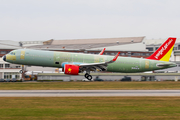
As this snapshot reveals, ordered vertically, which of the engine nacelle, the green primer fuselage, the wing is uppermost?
the green primer fuselage

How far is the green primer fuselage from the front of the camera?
148 feet

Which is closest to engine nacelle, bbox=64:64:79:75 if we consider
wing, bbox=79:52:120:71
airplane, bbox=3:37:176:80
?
airplane, bbox=3:37:176:80

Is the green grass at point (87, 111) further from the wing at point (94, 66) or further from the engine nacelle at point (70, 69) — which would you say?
the wing at point (94, 66)

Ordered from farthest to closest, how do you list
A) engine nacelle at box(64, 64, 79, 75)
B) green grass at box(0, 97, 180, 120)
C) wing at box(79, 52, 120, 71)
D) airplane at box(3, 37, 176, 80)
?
1. wing at box(79, 52, 120, 71)
2. airplane at box(3, 37, 176, 80)
3. engine nacelle at box(64, 64, 79, 75)
4. green grass at box(0, 97, 180, 120)

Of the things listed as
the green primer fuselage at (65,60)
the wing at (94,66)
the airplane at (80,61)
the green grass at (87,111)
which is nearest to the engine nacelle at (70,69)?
the airplane at (80,61)

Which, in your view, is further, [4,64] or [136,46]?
[136,46]

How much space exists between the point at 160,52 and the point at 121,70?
9.62 metres

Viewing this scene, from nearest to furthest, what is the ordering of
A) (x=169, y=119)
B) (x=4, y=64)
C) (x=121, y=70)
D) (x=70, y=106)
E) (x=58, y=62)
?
1. (x=169, y=119)
2. (x=70, y=106)
3. (x=58, y=62)
4. (x=121, y=70)
5. (x=4, y=64)

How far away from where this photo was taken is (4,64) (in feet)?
286

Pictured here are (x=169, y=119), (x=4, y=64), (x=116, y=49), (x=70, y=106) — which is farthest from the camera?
(x=116, y=49)

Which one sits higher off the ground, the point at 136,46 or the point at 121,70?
the point at 136,46

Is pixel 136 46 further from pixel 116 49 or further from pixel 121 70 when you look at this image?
pixel 121 70

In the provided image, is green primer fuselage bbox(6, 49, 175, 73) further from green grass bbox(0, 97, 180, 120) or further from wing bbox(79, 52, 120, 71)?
green grass bbox(0, 97, 180, 120)

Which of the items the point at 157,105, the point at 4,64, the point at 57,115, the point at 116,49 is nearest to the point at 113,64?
the point at 157,105
